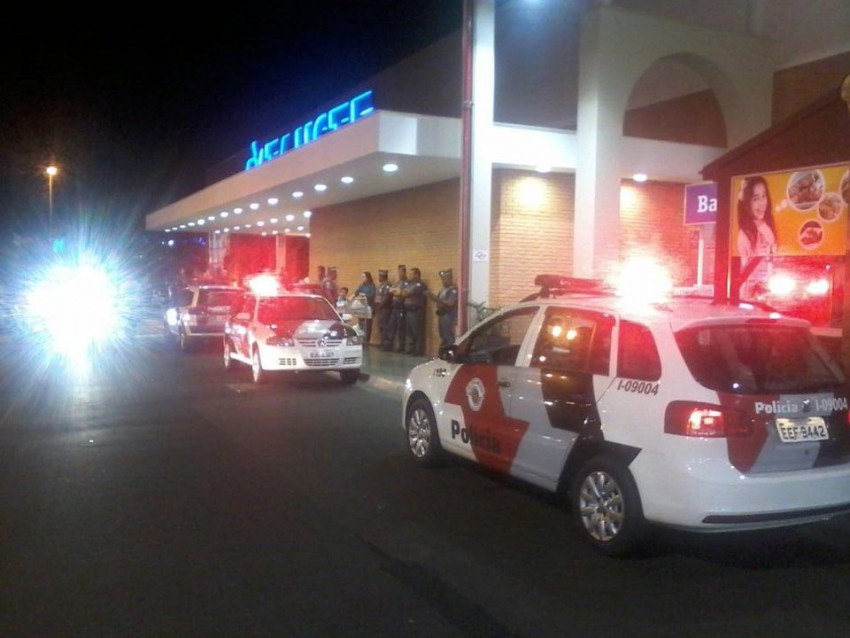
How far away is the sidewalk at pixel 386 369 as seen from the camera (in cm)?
1468

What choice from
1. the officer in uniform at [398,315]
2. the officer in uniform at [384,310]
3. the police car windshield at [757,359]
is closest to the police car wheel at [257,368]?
the officer in uniform at [398,315]

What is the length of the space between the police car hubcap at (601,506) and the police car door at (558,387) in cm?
33

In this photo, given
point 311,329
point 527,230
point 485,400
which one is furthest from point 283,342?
point 485,400

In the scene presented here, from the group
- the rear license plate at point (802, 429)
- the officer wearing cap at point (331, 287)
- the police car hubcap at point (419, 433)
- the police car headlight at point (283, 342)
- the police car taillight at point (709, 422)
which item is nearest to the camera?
Answer: the police car taillight at point (709, 422)

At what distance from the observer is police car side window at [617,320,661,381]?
5854 mm

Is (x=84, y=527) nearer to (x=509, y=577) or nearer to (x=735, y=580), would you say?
(x=509, y=577)

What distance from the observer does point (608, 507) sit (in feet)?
19.8

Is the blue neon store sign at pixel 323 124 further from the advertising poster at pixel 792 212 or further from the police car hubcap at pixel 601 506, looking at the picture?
the police car hubcap at pixel 601 506

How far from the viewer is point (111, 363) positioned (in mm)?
18484

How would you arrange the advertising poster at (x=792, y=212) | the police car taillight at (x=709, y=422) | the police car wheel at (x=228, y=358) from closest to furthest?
the police car taillight at (x=709, y=422) < the advertising poster at (x=792, y=212) < the police car wheel at (x=228, y=358)

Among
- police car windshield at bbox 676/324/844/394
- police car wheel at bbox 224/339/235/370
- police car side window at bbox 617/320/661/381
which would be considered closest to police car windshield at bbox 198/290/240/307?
police car wheel at bbox 224/339/235/370

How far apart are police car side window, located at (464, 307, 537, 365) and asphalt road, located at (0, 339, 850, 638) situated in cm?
118

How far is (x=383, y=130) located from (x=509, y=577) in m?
10.3

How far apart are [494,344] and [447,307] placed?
8470 mm
